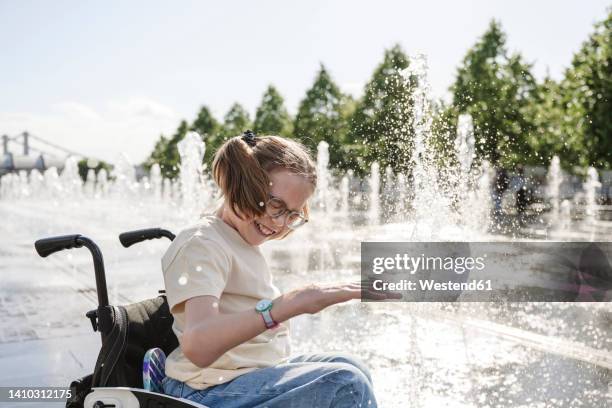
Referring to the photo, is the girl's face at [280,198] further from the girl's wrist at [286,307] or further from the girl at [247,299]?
the girl's wrist at [286,307]

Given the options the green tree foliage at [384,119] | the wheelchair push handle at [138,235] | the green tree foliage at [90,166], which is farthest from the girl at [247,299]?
the green tree foliage at [90,166]

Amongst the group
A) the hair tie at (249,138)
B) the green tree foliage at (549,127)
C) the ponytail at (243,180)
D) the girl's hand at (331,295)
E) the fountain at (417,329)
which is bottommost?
the fountain at (417,329)

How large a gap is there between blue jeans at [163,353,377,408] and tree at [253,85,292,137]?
4217cm

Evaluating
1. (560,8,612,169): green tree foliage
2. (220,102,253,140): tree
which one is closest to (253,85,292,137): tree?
(220,102,253,140): tree

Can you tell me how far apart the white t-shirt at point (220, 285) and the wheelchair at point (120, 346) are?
0.43 feet

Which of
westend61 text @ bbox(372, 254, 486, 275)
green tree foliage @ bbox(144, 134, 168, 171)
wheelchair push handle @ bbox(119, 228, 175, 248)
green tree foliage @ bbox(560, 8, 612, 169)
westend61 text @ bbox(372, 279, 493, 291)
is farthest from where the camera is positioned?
green tree foliage @ bbox(144, 134, 168, 171)

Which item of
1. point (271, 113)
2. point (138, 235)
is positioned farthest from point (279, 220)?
point (271, 113)

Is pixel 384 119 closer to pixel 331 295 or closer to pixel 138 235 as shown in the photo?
pixel 138 235

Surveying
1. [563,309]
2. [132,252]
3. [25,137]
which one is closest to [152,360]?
[563,309]

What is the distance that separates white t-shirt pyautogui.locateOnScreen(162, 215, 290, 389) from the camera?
1707mm

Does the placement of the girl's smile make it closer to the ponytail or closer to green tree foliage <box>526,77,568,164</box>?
the ponytail

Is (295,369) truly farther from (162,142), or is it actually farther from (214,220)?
(162,142)

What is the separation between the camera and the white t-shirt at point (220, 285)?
1707mm

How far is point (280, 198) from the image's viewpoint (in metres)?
1.83
